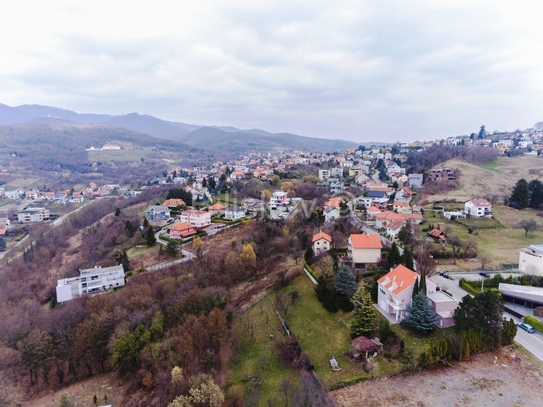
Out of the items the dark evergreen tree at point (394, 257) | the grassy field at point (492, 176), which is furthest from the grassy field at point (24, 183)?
the dark evergreen tree at point (394, 257)

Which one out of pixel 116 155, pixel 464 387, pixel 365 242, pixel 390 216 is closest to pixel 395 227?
pixel 390 216

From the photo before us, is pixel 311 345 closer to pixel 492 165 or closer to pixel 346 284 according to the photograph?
pixel 346 284

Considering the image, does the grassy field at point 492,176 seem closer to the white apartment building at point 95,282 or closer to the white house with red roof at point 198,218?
the white house with red roof at point 198,218

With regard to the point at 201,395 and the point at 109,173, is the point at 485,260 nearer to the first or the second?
the point at 201,395

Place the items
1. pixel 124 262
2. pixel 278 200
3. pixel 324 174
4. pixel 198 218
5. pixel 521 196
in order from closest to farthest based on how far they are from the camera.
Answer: pixel 124 262, pixel 521 196, pixel 198 218, pixel 278 200, pixel 324 174

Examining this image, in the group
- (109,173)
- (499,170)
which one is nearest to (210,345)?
(499,170)

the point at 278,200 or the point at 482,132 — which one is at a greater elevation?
the point at 482,132

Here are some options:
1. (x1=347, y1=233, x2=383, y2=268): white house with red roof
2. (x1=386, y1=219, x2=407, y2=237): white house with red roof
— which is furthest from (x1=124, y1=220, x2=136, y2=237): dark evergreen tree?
(x1=386, y1=219, x2=407, y2=237): white house with red roof
